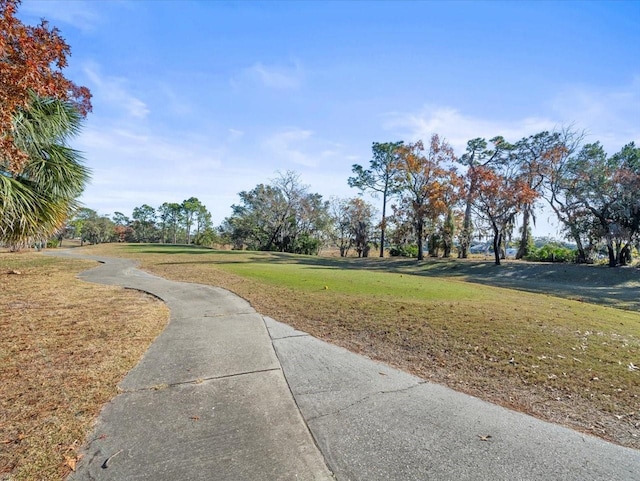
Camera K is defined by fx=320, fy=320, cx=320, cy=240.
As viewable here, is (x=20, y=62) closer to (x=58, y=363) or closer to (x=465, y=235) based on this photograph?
(x=58, y=363)

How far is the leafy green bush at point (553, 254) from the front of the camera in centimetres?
2462

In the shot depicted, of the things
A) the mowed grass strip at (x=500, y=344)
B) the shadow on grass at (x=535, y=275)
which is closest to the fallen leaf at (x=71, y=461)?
the mowed grass strip at (x=500, y=344)

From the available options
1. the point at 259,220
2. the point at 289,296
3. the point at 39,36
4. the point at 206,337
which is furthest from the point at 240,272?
the point at 259,220

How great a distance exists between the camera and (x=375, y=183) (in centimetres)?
3403

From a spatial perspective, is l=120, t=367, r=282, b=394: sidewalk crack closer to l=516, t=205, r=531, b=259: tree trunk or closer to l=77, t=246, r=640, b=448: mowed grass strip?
l=77, t=246, r=640, b=448: mowed grass strip

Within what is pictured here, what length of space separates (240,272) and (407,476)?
460 inches

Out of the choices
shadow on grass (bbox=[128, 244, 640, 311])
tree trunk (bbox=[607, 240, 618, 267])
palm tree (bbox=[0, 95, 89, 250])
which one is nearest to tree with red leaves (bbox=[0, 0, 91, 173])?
palm tree (bbox=[0, 95, 89, 250])

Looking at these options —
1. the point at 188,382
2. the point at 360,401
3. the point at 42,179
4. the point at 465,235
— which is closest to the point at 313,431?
the point at 360,401

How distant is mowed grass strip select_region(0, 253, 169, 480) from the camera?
232cm

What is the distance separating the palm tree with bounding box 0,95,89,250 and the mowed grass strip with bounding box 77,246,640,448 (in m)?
5.10

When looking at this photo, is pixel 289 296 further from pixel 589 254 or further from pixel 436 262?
pixel 589 254

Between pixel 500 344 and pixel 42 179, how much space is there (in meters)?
10.2

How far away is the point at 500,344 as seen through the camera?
192 inches

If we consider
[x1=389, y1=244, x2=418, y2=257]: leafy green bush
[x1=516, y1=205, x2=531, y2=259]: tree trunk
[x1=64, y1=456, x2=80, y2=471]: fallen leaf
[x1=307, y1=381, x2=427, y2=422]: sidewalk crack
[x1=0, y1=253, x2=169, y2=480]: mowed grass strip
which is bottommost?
[x1=307, y1=381, x2=427, y2=422]: sidewalk crack
